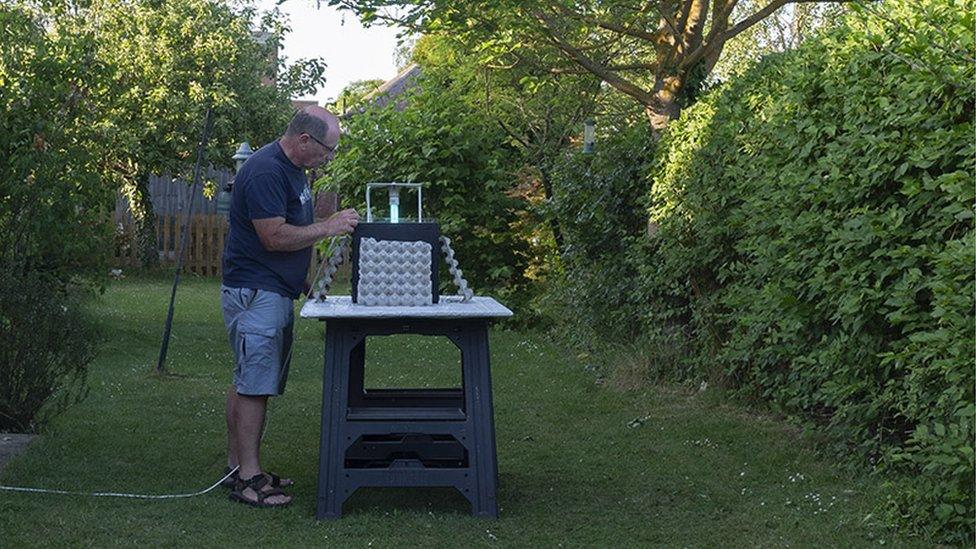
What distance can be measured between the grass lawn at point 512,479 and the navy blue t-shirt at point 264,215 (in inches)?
38.8

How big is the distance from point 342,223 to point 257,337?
0.61m

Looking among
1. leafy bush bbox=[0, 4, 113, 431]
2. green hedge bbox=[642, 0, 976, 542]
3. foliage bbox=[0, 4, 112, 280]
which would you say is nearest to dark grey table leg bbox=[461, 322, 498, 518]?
green hedge bbox=[642, 0, 976, 542]

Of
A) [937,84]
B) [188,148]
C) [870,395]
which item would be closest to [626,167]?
[870,395]

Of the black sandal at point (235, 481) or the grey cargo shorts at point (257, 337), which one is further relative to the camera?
the black sandal at point (235, 481)

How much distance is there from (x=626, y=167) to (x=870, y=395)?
5615mm

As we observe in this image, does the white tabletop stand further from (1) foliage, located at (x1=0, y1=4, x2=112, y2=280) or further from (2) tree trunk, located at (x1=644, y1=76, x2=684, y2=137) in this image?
(2) tree trunk, located at (x1=644, y1=76, x2=684, y2=137)

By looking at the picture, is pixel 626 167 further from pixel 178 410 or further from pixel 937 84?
pixel 937 84

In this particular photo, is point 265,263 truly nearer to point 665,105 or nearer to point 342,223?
point 342,223

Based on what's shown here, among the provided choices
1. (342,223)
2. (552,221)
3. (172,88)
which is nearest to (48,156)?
(342,223)

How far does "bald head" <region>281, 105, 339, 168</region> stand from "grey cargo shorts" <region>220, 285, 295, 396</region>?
61 centimetres

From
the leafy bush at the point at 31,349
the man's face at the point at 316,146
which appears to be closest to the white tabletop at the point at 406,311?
the man's face at the point at 316,146

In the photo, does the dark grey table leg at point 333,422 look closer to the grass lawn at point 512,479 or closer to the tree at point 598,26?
the grass lawn at point 512,479

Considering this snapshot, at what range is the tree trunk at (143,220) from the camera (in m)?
26.3

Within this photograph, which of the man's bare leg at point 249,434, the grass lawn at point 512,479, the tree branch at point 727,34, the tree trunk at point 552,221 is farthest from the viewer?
the tree trunk at point 552,221
